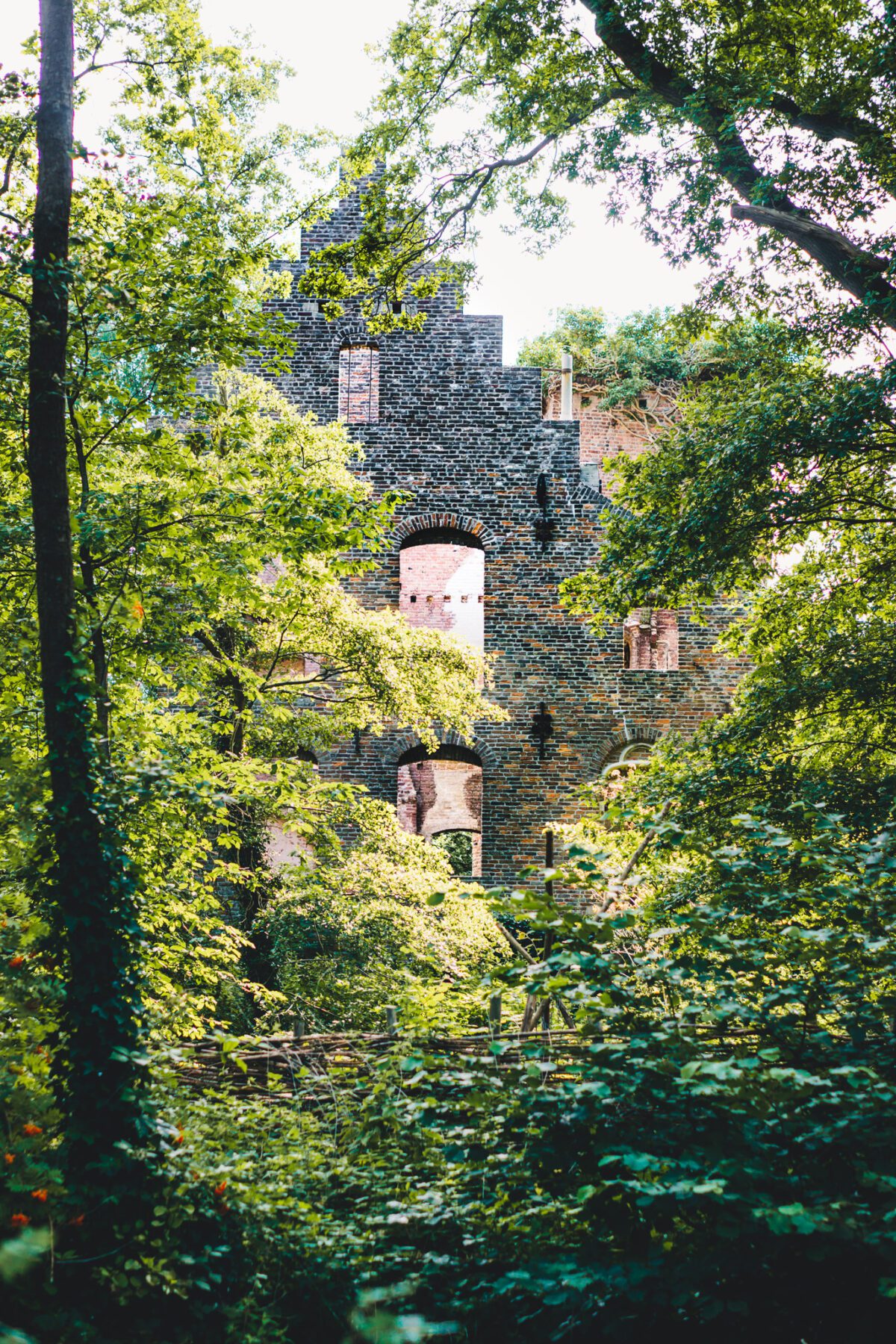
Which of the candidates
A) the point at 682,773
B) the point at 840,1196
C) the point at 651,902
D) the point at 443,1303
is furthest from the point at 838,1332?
the point at 682,773

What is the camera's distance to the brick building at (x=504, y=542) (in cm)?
1324

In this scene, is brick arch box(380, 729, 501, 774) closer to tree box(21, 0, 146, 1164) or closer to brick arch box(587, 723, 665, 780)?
brick arch box(587, 723, 665, 780)

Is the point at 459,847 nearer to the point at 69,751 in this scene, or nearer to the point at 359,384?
the point at 359,384

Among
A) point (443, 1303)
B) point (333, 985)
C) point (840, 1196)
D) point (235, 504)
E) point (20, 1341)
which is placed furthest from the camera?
point (333, 985)

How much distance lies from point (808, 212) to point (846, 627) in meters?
2.96

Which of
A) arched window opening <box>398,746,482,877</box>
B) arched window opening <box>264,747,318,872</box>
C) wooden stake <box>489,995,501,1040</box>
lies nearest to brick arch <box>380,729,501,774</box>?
arched window opening <box>264,747,318,872</box>

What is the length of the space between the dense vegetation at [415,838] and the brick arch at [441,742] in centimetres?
46

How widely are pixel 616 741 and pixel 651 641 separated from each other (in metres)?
3.37

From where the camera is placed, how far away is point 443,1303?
368 centimetres

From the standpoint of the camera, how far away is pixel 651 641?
16.3 metres

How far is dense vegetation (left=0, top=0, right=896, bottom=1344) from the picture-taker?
345cm

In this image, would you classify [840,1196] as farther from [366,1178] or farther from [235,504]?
[235,504]

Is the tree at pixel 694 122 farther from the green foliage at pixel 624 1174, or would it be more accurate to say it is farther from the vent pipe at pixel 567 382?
the vent pipe at pixel 567 382

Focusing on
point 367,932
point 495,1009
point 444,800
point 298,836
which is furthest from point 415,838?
point 444,800
